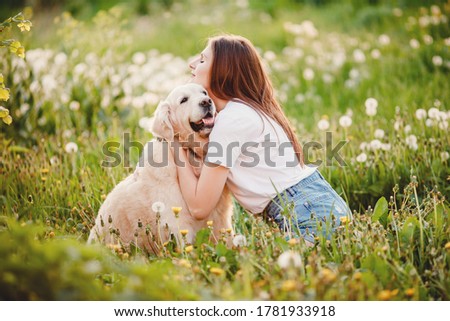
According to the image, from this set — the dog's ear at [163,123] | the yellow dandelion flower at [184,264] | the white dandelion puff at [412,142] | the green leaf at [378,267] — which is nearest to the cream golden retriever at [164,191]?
the dog's ear at [163,123]

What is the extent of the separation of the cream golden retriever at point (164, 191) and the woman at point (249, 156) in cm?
9

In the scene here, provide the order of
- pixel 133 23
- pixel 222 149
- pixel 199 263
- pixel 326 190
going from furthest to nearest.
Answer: pixel 133 23
pixel 326 190
pixel 222 149
pixel 199 263

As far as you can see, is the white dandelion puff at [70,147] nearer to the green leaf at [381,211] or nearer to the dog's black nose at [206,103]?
the dog's black nose at [206,103]

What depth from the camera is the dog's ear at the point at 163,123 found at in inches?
124

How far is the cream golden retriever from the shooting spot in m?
3.04

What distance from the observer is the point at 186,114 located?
125 inches

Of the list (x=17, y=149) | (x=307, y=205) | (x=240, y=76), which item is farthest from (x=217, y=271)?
(x=17, y=149)

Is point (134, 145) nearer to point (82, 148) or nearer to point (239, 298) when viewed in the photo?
point (82, 148)

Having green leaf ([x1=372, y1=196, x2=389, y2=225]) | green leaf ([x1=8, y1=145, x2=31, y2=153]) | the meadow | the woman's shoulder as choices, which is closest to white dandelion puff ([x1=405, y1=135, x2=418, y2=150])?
the meadow

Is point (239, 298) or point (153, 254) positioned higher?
point (239, 298)

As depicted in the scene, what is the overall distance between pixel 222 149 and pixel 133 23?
8802 millimetres

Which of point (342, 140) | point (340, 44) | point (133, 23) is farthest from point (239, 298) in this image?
point (133, 23)

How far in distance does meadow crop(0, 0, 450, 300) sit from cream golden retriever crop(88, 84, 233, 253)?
175mm
